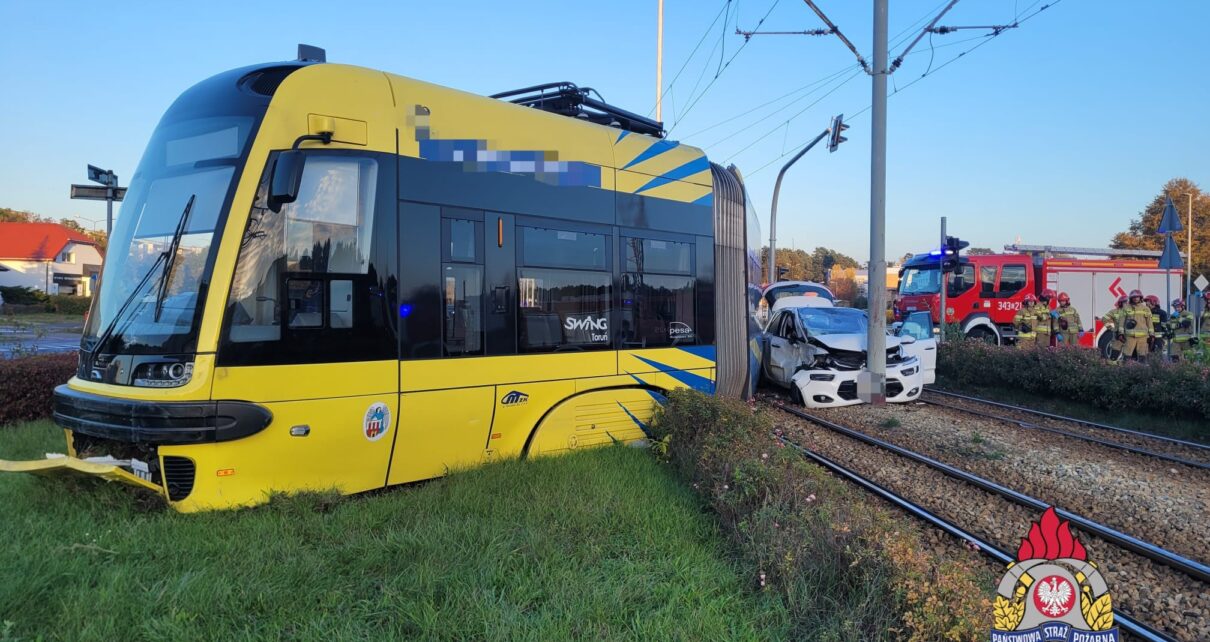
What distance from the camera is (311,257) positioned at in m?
4.71

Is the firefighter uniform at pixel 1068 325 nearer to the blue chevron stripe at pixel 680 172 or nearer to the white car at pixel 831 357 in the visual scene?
the white car at pixel 831 357

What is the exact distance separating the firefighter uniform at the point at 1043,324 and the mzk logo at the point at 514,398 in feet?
49.0

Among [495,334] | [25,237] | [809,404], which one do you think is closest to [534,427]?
[495,334]

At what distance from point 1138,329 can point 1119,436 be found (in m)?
7.22

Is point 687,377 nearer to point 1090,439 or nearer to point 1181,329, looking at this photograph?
point 1090,439

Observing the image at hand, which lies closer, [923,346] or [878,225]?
[878,225]

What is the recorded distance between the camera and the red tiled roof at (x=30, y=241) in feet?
182

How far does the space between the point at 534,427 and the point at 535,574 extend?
95.5 inches

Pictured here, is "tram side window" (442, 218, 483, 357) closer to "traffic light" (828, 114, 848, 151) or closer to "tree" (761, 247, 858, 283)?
"traffic light" (828, 114, 848, 151)

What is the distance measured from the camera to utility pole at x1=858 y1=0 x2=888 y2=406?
35.8 ft

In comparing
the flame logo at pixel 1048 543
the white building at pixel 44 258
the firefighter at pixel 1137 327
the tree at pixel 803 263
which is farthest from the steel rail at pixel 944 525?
the tree at pixel 803 263

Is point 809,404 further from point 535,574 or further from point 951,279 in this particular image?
point 951,279

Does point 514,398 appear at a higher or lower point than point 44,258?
lower

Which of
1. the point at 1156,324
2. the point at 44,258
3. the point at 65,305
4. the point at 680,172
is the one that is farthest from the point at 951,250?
the point at 44,258
